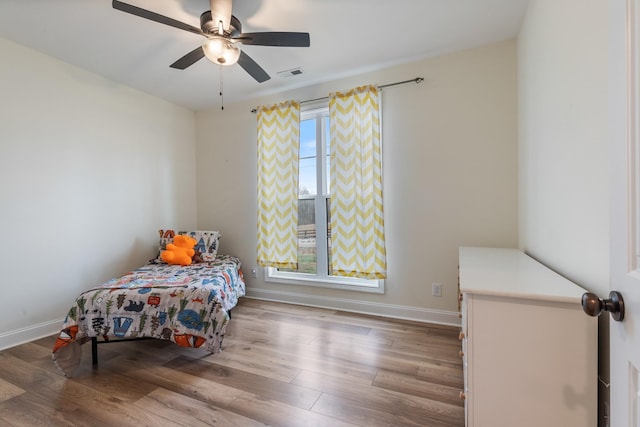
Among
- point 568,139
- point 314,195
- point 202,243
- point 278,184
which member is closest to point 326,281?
point 314,195

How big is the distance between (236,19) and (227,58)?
0.87 feet

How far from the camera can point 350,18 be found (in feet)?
6.99

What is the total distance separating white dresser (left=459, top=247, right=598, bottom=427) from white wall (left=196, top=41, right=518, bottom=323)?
4.99 feet

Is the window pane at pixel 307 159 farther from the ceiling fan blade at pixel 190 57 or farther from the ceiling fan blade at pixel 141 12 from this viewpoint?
the ceiling fan blade at pixel 141 12

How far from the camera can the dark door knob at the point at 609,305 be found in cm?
65

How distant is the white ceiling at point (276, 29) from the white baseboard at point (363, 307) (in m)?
2.50

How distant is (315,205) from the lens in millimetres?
3266

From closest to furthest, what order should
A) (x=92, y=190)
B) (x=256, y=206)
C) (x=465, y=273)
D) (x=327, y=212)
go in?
(x=465, y=273)
(x=92, y=190)
(x=327, y=212)
(x=256, y=206)

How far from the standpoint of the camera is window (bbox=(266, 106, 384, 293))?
320 centimetres

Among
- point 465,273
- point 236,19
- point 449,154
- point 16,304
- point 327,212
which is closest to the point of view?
point 465,273

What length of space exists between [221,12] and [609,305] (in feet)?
7.67

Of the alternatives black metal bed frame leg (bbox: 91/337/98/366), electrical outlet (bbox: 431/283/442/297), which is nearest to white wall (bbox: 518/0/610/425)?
electrical outlet (bbox: 431/283/442/297)

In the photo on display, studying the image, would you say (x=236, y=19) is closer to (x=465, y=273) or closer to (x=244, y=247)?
(x=465, y=273)

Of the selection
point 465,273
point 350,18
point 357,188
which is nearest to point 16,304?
point 357,188
